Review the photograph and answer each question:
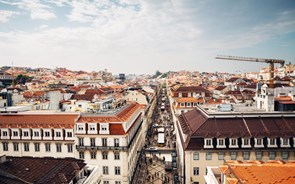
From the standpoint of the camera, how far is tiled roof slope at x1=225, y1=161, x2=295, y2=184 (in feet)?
67.0

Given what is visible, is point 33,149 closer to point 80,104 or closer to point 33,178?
point 80,104

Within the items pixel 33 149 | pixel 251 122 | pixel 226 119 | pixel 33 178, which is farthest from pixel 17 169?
pixel 251 122

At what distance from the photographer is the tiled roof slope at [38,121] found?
5081 cm

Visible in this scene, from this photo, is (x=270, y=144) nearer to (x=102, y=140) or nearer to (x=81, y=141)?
(x=102, y=140)

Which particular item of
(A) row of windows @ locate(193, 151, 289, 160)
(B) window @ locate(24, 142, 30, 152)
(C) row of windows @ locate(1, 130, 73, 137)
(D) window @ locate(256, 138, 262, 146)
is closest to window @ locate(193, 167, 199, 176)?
(A) row of windows @ locate(193, 151, 289, 160)

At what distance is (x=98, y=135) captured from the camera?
160 ft

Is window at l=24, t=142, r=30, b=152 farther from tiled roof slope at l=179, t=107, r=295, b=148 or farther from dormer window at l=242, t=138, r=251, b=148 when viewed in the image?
dormer window at l=242, t=138, r=251, b=148

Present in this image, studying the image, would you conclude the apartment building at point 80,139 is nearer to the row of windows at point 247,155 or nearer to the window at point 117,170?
the window at point 117,170

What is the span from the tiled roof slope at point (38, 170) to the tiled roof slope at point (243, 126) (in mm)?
20981

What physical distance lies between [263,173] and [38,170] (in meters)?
24.2

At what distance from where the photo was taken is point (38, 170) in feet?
100.0

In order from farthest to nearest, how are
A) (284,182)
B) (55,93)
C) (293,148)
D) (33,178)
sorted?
(55,93)
(293,148)
(33,178)
(284,182)

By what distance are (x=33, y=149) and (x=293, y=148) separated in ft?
156

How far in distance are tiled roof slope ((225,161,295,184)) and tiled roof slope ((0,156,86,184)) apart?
18.2m
